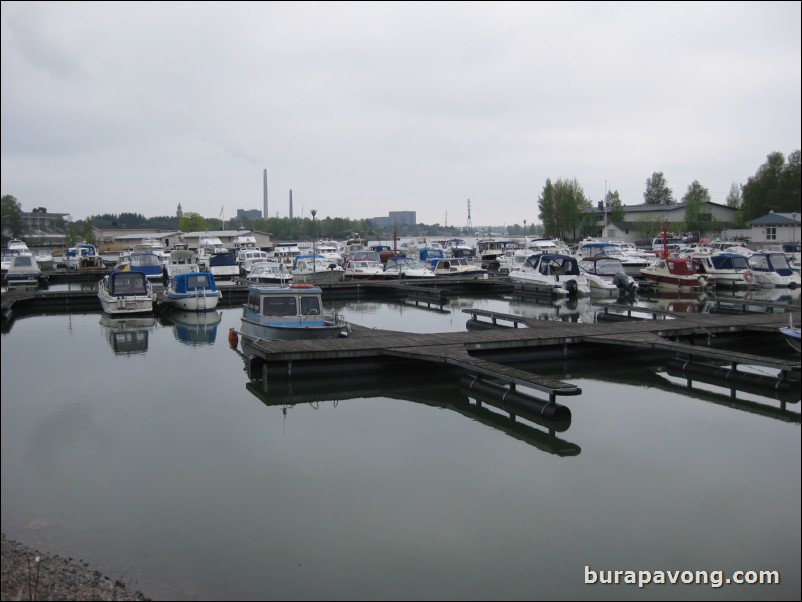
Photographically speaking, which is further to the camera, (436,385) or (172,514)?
(436,385)

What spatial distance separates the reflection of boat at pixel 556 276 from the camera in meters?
37.8

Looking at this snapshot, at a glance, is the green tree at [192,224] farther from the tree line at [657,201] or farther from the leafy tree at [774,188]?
the leafy tree at [774,188]

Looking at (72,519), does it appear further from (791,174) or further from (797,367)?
(791,174)

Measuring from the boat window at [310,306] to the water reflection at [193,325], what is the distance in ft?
19.0

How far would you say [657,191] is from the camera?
424 ft

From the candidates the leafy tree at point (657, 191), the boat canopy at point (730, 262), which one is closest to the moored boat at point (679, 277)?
the boat canopy at point (730, 262)

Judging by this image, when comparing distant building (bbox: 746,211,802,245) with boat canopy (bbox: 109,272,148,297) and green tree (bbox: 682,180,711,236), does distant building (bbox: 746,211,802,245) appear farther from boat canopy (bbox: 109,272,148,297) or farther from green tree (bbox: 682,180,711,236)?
boat canopy (bbox: 109,272,148,297)

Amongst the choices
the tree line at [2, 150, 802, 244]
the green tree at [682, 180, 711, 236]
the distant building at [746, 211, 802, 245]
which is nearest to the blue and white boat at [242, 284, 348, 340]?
the tree line at [2, 150, 802, 244]

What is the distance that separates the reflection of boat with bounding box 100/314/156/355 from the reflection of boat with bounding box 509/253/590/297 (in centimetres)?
1954

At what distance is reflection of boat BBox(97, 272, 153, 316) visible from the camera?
31.0 m

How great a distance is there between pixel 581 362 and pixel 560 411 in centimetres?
644

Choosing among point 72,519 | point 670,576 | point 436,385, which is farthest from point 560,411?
point 72,519

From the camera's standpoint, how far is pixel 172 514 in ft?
34.7

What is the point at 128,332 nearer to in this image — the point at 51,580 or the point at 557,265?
the point at 51,580
